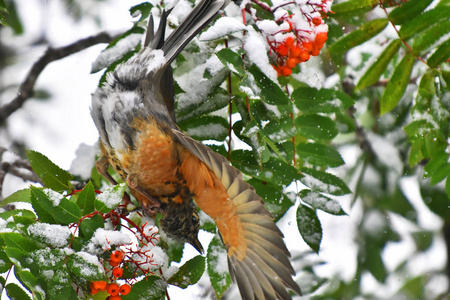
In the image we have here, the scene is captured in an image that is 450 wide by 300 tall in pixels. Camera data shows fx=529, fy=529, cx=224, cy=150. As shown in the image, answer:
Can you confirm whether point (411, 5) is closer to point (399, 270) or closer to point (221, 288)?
point (221, 288)

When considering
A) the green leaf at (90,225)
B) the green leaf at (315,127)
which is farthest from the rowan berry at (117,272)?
the green leaf at (315,127)

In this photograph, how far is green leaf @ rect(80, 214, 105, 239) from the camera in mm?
1483

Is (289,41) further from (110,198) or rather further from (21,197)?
(21,197)

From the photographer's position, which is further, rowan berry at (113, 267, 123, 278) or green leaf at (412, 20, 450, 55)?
green leaf at (412, 20, 450, 55)

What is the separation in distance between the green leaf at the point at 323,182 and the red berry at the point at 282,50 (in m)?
0.47

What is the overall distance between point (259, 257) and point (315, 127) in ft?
1.83

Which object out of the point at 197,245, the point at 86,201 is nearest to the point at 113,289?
the point at 86,201

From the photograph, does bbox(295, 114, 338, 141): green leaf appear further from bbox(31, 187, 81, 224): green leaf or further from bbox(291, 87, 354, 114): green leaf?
bbox(31, 187, 81, 224): green leaf

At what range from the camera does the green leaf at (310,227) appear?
1.97 meters

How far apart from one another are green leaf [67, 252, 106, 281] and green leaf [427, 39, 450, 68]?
1458 millimetres

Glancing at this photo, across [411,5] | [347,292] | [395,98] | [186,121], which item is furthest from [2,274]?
[347,292]

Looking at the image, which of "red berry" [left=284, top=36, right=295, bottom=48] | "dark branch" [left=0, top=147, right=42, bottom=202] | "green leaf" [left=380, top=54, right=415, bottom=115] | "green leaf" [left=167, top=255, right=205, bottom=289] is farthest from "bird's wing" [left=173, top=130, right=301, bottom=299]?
"dark branch" [left=0, top=147, right=42, bottom=202]

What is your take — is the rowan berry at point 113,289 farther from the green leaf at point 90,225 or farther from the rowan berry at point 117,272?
the green leaf at point 90,225

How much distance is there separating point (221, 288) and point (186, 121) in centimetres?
64
